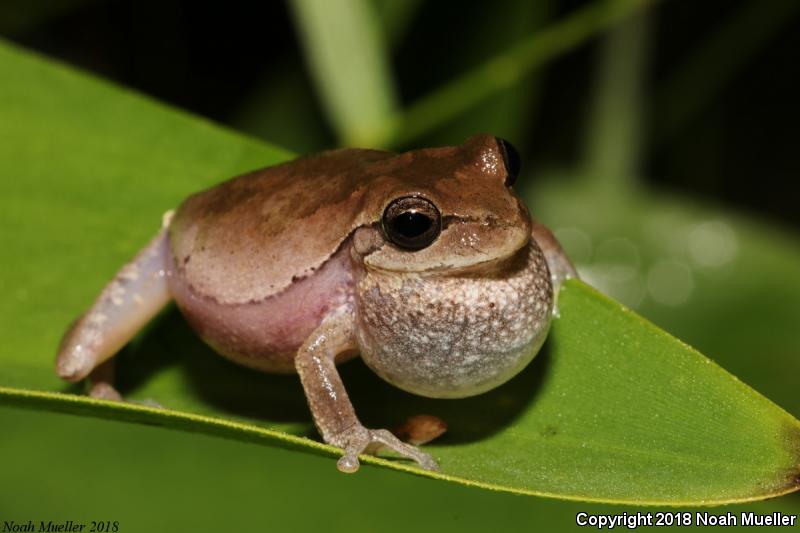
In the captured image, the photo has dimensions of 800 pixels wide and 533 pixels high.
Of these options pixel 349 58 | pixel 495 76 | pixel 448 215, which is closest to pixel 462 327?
pixel 448 215

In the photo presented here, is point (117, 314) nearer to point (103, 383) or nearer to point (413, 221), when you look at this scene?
point (103, 383)

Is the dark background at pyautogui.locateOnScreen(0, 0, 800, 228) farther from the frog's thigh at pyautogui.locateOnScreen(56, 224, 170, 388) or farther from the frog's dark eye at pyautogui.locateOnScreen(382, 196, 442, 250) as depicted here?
the frog's dark eye at pyautogui.locateOnScreen(382, 196, 442, 250)

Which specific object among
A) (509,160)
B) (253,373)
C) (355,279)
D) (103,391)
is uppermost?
(509,160)

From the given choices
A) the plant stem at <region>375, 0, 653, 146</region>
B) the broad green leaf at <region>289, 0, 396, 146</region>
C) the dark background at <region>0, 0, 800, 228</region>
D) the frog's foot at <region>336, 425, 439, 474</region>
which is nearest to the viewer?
the frog's foot at <region>336, 425, 439, 474</region>

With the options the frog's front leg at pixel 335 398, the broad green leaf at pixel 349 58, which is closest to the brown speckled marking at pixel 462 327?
the frog's front leg at pixel 335 398

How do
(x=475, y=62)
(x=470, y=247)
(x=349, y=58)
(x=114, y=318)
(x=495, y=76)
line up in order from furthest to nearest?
(x=475, y=62) < (x=349, y=58) < (x=495, y=76) < (x=114, y=318) < (x=470, y=247)

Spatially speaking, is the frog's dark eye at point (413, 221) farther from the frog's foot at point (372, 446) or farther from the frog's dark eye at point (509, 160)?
the frog's foot at point (372, 446)

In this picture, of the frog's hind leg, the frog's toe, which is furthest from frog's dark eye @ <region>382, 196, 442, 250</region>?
the frog's toe

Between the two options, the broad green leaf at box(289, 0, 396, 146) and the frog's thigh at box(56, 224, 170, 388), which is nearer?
the frog's thigh at box(56, 224, 170, 388)
